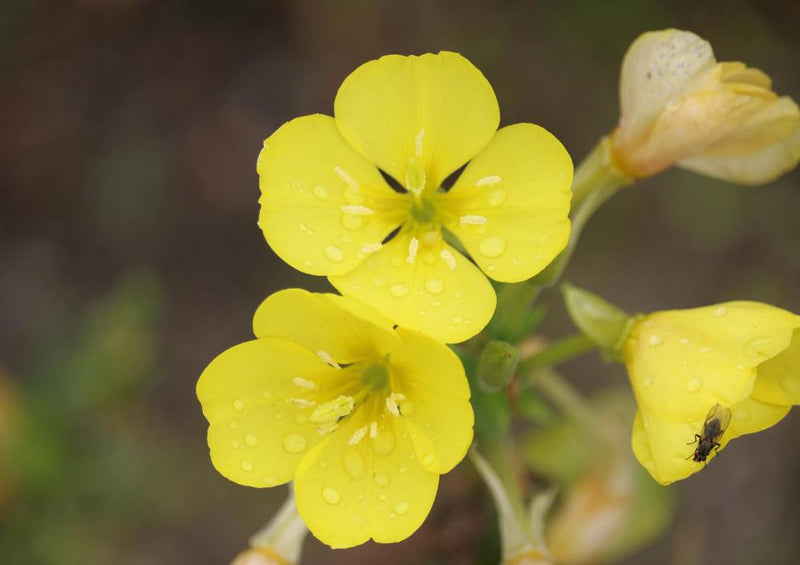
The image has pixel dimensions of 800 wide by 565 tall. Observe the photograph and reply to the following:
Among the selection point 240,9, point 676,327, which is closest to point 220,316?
point 240,9

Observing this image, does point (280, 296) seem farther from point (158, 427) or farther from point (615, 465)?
point (158, 427)

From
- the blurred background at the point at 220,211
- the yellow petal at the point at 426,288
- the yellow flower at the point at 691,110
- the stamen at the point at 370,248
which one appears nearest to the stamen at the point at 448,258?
the yellow petal at the point at 426,288

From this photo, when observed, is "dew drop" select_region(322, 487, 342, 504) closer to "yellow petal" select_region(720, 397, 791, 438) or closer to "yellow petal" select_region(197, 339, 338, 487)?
"yellow petal" select_region(197, 339, 338, 487)

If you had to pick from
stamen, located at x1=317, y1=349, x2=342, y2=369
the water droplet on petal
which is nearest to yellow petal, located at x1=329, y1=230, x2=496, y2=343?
stamen, located at x1=317, y1=349, x2=342, y2=369

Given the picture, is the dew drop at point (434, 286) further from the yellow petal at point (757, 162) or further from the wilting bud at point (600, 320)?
the yellow petal at point (757, 162)

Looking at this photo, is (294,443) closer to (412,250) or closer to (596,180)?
(412,250)

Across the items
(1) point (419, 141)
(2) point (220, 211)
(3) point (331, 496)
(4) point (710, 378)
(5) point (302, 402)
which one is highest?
(1) point (419, 141)

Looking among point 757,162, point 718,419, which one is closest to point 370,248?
point 718,419
